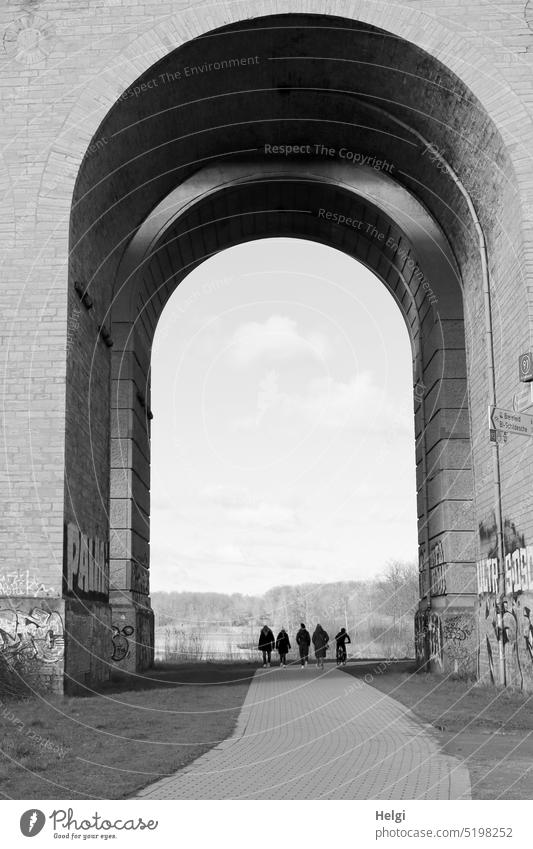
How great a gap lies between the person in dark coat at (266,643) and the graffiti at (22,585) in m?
13.4

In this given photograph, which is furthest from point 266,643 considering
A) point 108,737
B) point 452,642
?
point 108,737

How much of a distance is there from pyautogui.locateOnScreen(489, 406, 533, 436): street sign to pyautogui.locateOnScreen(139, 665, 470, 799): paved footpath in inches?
155

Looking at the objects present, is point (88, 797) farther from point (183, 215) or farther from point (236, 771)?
point (183, 215)

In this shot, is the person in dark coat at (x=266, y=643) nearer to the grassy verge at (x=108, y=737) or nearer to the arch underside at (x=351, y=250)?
the arch underside at (x=351, y=250)

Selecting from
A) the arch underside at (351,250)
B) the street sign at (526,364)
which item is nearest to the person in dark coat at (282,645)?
the arch underside at (351,250)

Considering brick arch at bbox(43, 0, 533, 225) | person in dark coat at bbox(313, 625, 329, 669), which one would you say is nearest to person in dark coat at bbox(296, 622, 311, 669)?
Result: person in dark coat at bbox(313, 625, 329, 669)

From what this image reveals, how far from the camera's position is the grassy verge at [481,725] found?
8.86 m

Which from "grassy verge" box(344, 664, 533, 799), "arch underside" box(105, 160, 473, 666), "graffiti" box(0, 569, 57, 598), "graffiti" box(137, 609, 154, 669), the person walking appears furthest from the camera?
the person walking

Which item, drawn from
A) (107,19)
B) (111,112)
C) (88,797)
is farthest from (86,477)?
(88,797)

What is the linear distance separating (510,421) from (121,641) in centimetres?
1458

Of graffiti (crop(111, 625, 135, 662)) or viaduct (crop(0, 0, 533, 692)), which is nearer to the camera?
viaduct (crop(0, 0, 533, 692))

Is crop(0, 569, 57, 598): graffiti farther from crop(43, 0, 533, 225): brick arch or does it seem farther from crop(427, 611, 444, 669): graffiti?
crop(427, 611, 444, 669): graffiti

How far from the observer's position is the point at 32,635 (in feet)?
52.9

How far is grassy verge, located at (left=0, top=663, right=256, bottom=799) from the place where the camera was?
8.65m
